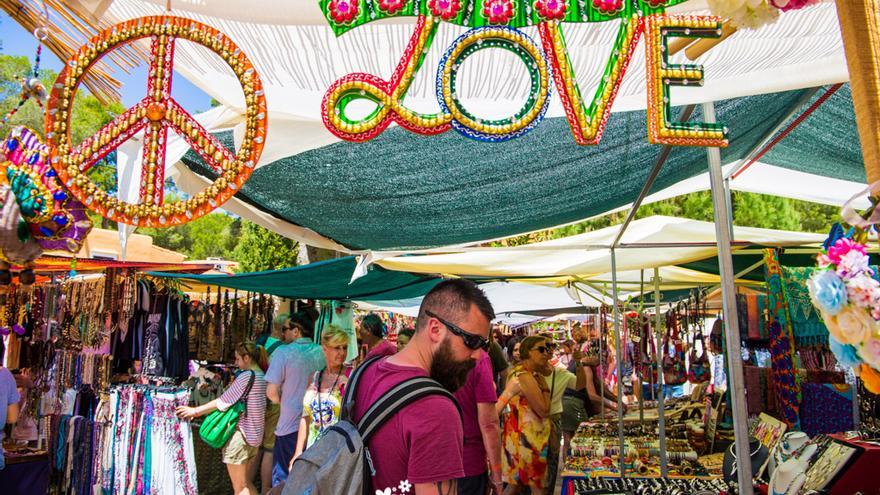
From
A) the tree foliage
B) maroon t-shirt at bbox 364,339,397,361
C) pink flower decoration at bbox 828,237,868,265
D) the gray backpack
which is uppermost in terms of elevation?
the tree foliage

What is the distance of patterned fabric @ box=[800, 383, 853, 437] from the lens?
4.02m

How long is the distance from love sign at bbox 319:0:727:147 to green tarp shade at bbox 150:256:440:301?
4204 millimetres

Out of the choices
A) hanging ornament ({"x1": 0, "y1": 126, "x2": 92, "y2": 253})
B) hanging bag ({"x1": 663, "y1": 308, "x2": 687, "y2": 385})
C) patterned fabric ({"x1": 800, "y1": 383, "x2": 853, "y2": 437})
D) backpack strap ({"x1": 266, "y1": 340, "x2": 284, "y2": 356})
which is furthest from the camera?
backpack strap ({"x1": 266, "y1": 340, "x2": 284, "y2": 356})

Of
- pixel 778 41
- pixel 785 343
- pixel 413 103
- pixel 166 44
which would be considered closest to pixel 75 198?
pixel 166 44

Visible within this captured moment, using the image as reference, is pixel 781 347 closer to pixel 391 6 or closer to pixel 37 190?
pixel 391 6

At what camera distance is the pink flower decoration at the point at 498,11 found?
1.88 metres

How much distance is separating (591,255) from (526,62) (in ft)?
15.0

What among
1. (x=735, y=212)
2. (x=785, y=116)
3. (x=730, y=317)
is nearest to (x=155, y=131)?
(x=730, y=317)

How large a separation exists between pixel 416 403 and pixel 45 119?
1.38 meters

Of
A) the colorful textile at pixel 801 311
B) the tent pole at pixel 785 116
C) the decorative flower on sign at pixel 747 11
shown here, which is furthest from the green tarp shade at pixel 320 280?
the decorative flower on sign at pixel 747 11

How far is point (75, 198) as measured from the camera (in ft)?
6.41

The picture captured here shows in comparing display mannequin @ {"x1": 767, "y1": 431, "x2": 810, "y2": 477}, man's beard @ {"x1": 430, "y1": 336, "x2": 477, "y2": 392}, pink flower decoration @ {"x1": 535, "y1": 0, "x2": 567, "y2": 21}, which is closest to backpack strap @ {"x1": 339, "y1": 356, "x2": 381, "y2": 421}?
man's beard @ {"x1": 430, "y1": 336, "x2": 477, "y2": 392}

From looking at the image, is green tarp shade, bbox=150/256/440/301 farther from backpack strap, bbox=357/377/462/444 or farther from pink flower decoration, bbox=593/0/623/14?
pink flower decoration, bbox=593/0/623/14

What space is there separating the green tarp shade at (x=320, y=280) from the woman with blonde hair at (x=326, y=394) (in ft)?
2.98
